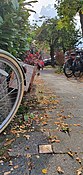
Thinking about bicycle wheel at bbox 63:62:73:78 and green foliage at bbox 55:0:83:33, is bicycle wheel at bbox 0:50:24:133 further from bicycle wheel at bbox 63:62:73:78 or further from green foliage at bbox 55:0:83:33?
green foliage at bbox 55:0:83:33

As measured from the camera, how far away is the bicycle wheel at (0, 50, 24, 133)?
1858mm

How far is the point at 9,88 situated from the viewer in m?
2.14

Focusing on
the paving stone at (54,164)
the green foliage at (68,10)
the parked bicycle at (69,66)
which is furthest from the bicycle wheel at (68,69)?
the paving stone at (54,164)

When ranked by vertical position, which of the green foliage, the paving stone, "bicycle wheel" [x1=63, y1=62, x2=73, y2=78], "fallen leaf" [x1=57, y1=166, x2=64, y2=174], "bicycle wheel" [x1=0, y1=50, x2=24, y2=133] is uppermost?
the green foliage

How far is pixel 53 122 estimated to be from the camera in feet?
7.41

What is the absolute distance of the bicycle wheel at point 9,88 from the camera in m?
1.86

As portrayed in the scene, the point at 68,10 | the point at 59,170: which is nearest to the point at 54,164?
the point at 59,170

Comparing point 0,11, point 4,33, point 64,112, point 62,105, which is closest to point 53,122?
point 64,112

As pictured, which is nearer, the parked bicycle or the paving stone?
the paving stone

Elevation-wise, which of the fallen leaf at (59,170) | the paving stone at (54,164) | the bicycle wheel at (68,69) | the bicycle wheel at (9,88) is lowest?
the fallen leaf at (59,170)

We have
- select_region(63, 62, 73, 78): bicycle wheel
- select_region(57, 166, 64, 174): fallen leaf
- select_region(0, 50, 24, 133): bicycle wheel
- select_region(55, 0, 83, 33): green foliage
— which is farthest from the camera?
select_region(55, 0, 83, 33): green foliage

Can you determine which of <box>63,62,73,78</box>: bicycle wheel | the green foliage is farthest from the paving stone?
the green foliage

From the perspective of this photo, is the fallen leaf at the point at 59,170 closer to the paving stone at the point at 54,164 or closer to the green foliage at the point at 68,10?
the paving stone at the point at 54,164

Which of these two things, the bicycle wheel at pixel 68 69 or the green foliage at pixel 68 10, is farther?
the green foliage at pixel 68 10
